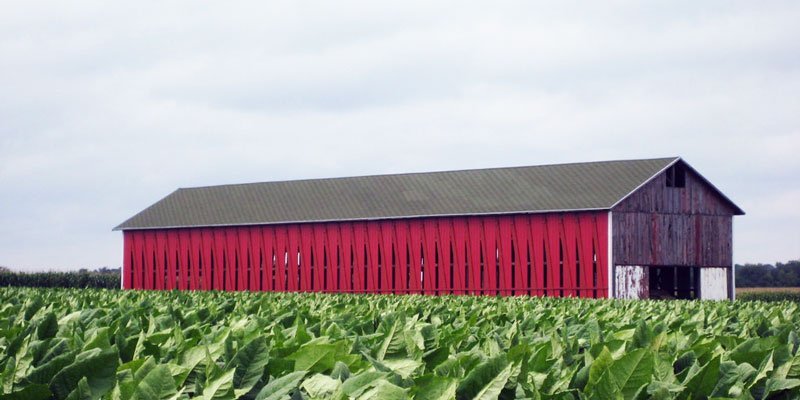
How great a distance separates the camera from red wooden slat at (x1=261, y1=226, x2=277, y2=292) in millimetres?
41000

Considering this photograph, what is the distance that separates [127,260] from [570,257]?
21639mm

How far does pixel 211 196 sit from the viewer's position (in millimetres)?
49344

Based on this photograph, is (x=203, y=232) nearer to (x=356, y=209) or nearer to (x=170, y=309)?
(x=356, y=209)

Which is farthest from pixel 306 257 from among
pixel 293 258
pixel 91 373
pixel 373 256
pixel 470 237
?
pixel 91 373

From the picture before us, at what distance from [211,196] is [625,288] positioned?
73.8 ft

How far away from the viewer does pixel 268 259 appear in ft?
135

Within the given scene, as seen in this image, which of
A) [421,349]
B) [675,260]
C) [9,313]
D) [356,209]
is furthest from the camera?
[356,209]

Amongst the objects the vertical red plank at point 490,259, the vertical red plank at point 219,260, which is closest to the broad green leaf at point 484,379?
the vertical red plank at point 490,259

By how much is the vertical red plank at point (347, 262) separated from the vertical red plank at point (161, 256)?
925cm

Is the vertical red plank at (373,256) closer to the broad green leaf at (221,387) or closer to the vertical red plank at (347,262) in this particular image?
the vertical red plank at (347,262)

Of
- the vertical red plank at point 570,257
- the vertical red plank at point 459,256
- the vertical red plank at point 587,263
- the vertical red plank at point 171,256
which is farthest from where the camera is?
the vertical red plank at point 171,256

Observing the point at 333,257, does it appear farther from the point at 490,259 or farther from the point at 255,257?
the point at 490,259

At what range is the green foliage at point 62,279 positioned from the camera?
50.7 metres

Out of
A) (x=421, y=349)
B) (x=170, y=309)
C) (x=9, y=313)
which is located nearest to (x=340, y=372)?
(x=421, y=349)
